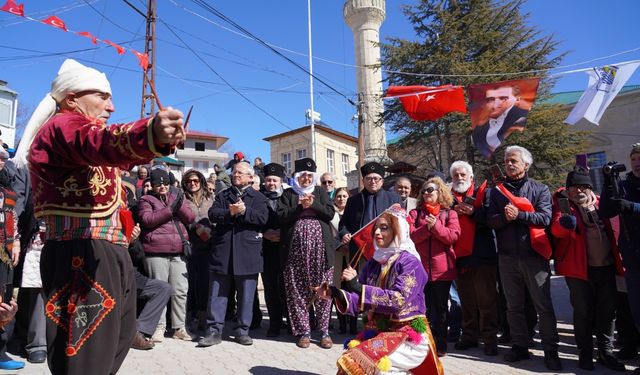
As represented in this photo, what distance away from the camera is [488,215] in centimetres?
507

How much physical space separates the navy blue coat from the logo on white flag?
5.20 m

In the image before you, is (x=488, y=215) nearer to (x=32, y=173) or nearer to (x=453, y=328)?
(x=453, y=328)

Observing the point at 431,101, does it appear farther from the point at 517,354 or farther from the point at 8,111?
the point at 8,111

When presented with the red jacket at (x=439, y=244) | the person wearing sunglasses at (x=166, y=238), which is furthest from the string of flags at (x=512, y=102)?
the person wearing sunglasses at (x=166, y=238)

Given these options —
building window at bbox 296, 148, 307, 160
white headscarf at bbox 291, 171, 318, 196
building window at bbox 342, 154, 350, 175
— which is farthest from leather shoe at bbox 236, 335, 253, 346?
building window at bbox 342, 154, 350, 175

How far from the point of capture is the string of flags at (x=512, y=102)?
646 centimetres

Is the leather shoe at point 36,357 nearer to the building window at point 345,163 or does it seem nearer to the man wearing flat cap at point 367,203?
the man wearing flat cap at point 367,203

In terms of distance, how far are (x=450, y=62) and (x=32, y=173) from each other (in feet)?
64.4

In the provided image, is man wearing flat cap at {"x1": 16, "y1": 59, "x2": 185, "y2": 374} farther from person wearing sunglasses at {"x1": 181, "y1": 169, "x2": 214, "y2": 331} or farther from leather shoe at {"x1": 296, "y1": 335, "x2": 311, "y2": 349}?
person wearing sunglasses at {"x1": 181, "y1": 169, "x2": 214, "y2": 331}

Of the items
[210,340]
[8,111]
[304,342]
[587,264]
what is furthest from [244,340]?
[8,111]

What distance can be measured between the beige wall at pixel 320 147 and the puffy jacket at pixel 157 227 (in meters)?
33.6

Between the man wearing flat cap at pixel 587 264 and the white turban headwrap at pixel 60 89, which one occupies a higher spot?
the white turban headwrap at pixel 60 89

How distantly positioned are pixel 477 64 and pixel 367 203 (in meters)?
15.7

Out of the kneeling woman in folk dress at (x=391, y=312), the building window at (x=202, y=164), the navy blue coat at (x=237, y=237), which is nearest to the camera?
the kneeling woman in folk dress at (x=391, y=312)
